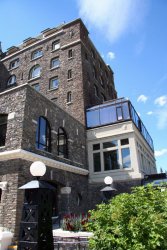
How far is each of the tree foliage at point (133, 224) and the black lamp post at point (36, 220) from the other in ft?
5.30

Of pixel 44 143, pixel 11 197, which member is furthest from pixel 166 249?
pixel 44 143

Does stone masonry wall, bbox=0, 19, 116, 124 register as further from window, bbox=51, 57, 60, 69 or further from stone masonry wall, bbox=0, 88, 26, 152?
stone masonry wall, bbox=0, 88, 26, 152

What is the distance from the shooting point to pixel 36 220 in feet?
19.7

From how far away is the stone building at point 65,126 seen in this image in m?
12.2

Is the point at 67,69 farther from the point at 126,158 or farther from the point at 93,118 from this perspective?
the point at 126,158

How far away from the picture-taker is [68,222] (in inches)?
397

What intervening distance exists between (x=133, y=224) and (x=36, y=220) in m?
2.95

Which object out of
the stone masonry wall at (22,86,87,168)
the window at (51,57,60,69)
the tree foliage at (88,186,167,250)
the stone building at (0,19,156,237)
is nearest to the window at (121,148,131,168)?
the stone building at (0,19,156,237)

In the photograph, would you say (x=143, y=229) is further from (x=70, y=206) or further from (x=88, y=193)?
(x=88, y=193)

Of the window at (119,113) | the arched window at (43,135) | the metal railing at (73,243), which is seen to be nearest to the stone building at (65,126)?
the arched window at (43,135)

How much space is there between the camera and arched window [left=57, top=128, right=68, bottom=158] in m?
16.6

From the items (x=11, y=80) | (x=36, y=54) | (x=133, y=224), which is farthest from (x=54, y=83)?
(x=133, y=224)

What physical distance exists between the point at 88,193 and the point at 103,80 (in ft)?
57.2

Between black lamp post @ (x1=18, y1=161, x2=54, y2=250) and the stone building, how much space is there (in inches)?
190
